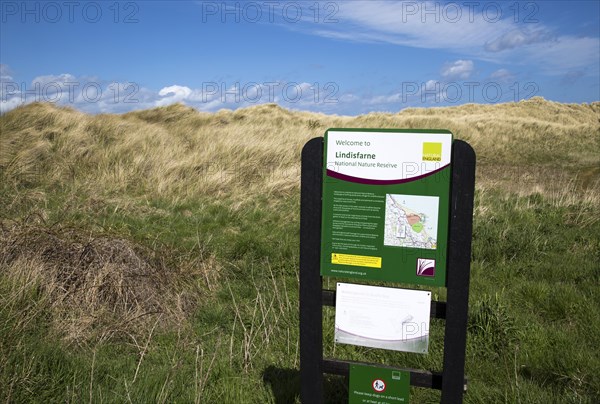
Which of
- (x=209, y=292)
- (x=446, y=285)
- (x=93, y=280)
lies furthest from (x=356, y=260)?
(x=93, y=280)

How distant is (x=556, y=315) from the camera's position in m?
4.33

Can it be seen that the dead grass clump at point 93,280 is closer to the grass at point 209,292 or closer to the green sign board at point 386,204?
the grass at point 209,292

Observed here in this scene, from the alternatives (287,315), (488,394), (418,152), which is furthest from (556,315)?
(418,152)

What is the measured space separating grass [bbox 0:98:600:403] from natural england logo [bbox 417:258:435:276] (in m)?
0.97

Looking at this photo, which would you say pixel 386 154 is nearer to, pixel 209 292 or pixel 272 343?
pixel 272 343

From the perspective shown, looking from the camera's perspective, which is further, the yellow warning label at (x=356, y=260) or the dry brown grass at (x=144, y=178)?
the dry brown grass at (x=144, y=178)

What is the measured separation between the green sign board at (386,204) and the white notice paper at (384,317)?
0.33ft

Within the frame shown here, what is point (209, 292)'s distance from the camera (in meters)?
4.80

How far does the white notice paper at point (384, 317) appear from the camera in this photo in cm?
266

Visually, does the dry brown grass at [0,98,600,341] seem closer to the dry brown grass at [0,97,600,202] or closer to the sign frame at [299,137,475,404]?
the dry brown grass at [0,97,600,202]

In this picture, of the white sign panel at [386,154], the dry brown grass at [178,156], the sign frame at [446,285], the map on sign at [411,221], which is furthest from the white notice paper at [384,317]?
the dry brown grass at [178,156]

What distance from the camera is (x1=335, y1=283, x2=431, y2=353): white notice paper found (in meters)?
2.66

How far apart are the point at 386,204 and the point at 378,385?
1.00 metres

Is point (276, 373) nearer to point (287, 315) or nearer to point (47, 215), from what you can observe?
point (287, 315)
